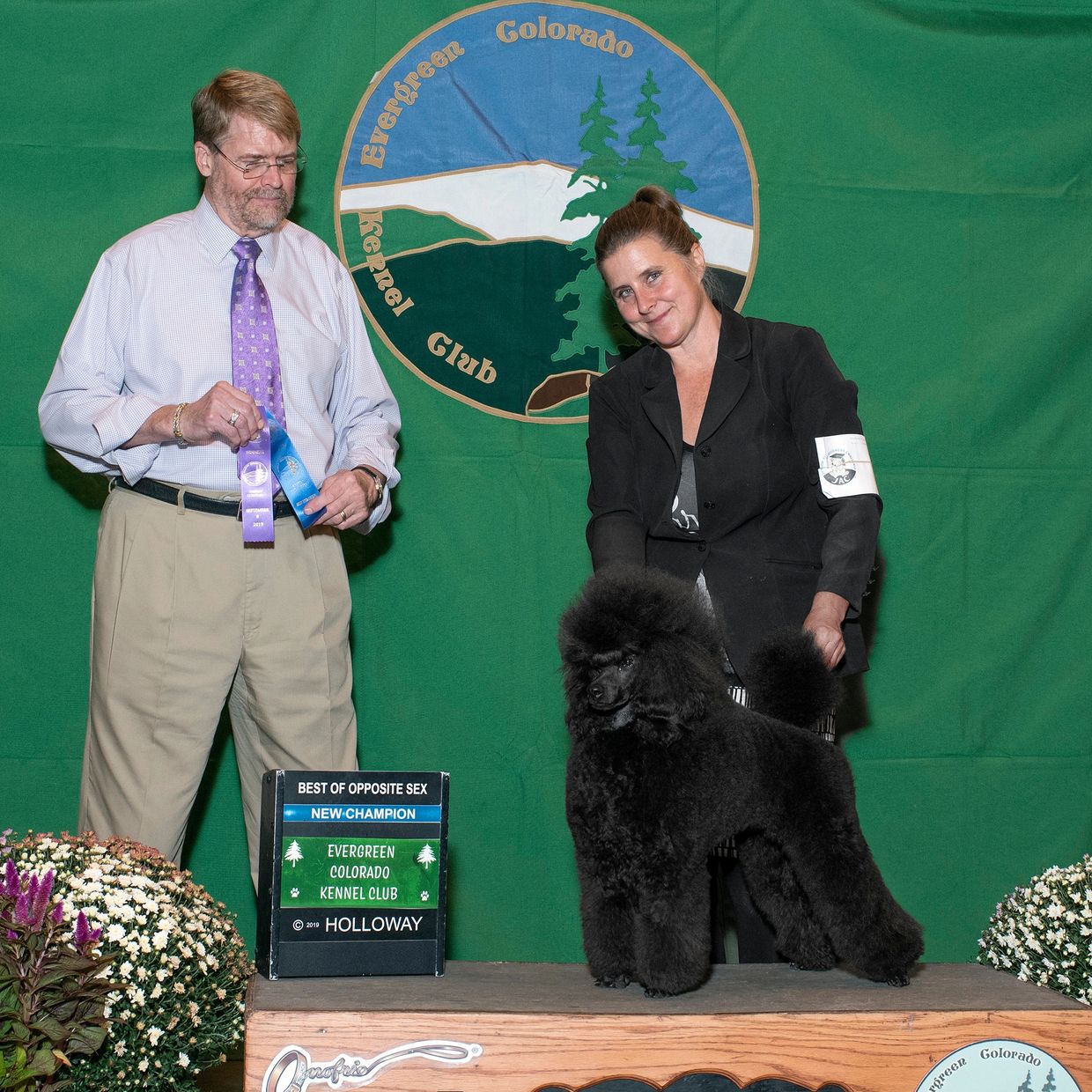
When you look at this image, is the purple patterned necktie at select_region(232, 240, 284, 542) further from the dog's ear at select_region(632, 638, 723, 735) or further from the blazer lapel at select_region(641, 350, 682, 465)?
the dog's ear at select_region(632, 638, 723, 735)

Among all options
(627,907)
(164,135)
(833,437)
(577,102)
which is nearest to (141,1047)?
(627,907)

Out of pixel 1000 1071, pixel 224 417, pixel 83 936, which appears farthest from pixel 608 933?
pixel 224 417

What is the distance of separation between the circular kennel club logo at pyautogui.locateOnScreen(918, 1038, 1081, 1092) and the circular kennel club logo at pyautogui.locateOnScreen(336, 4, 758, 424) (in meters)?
1.63

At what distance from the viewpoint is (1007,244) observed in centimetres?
296

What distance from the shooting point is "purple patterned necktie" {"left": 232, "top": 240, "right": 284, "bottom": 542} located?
204 centimetres

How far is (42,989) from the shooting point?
1.43 meters

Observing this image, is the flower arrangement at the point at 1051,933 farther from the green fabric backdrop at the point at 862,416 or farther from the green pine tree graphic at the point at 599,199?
the green pine tree graphic at the point at 599,199

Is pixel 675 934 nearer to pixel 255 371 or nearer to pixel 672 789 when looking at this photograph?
pixel 672 789

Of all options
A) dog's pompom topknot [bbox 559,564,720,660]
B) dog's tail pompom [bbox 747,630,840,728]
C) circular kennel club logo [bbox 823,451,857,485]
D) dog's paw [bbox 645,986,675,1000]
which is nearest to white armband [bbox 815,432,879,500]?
circular kennel club logo [bbox 823,451,857,485]

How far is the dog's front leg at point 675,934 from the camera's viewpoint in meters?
1.45

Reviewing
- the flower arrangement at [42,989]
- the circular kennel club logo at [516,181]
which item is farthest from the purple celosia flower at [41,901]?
the circular kennel club logo at [516,181]

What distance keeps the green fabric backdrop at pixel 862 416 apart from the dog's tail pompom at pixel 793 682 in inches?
45.0

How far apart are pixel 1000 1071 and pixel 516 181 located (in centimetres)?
203

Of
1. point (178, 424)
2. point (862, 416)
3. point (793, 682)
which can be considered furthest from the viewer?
point (862, 416)
